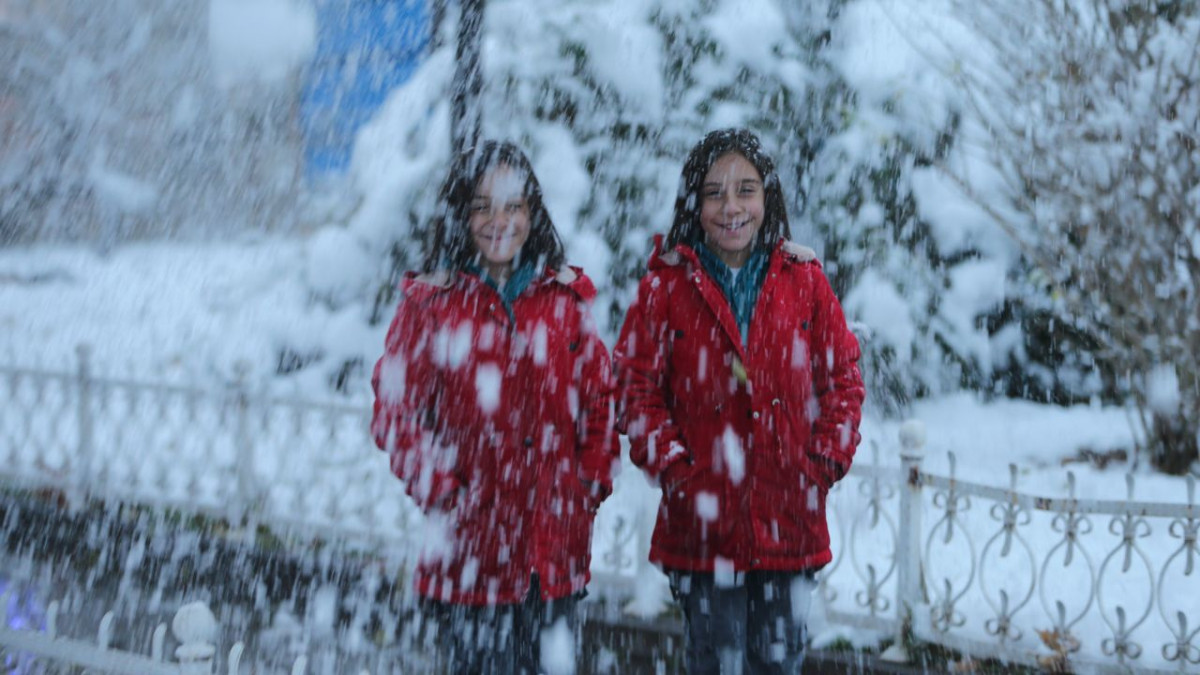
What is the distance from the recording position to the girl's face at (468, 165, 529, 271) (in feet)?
8.59

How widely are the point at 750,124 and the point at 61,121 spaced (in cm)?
1019

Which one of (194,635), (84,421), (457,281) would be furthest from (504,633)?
(84,421)

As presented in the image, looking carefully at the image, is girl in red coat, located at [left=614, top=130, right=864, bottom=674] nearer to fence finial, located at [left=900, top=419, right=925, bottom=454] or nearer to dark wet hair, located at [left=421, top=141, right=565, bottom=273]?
dark wet hair, located at [left=421, top=141, right=565, bottom=273]

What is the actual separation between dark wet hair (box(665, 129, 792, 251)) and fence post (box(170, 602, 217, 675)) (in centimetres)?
154

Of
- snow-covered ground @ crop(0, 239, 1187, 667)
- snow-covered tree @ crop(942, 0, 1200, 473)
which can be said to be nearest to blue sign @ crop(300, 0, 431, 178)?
snow-covered ground @ crop(0, 239, 1187, 667)

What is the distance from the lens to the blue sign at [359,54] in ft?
23.7

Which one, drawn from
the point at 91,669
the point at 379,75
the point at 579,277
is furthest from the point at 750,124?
the point at 91,669

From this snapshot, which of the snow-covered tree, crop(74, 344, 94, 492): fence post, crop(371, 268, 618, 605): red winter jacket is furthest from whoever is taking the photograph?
crop(74, 344, 94, 492): fence post

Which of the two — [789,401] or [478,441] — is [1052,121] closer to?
[789,401]

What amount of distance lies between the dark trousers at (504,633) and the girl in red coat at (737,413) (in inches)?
13.7

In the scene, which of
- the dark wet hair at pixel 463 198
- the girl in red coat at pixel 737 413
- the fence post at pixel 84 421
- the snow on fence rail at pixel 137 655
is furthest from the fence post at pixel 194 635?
the fence post at pixel 84 421

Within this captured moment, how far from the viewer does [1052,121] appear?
584 centimetres

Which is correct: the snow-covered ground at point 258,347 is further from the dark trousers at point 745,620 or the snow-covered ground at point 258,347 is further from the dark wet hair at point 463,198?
the dark wet hair at point 463,198

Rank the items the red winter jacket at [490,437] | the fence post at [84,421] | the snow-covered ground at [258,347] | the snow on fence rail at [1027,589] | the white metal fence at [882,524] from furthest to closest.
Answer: the fence post at [84,421]
the snow-covered ground at [258,347]
the white metal fence at [882,524]
the snow on fence rail at [1027,589]
the red winter jacket at [490,437]
